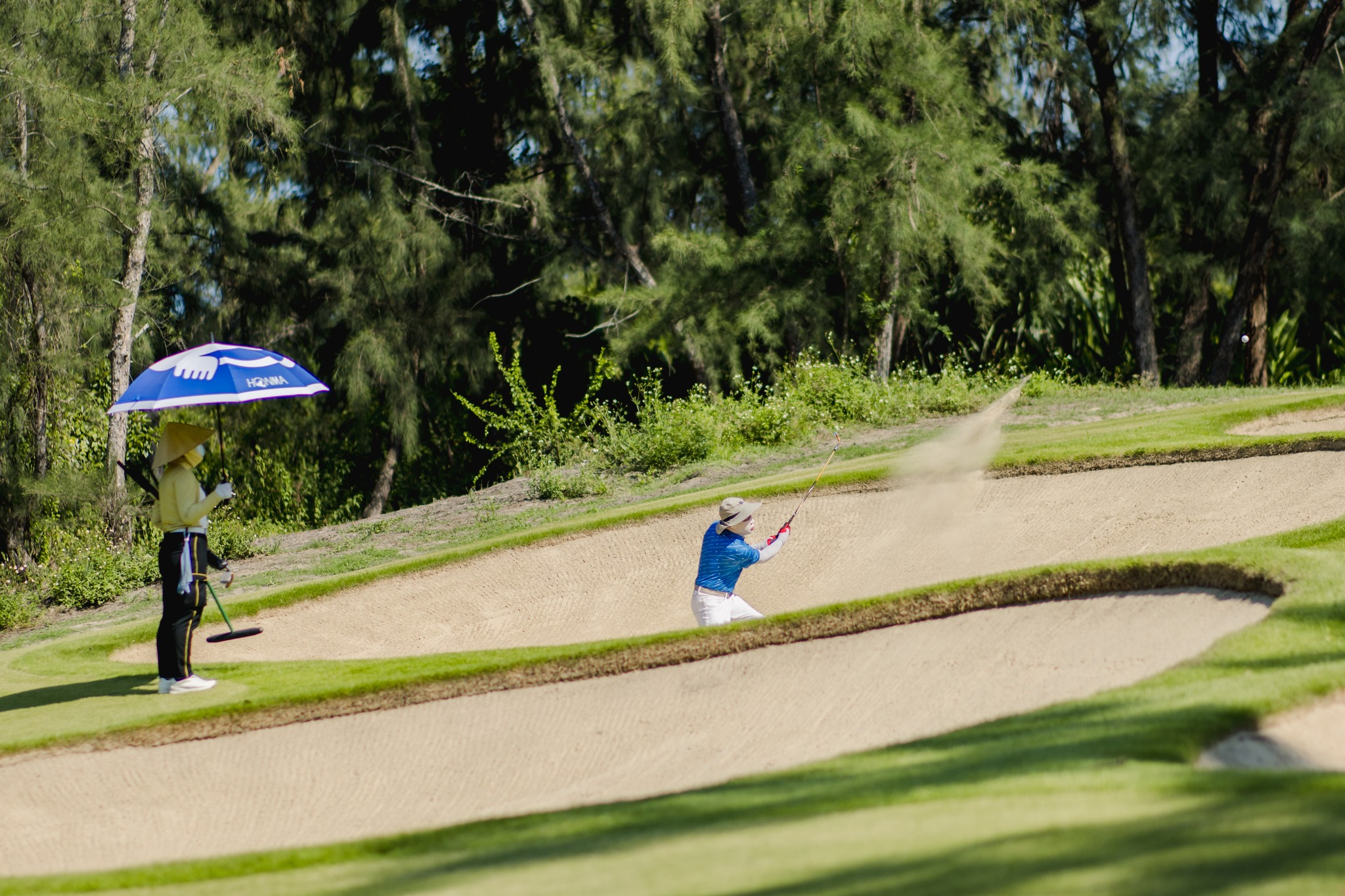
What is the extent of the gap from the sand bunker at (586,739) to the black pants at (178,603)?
1163mm

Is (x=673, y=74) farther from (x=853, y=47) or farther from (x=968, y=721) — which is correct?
(x=968, y=721)

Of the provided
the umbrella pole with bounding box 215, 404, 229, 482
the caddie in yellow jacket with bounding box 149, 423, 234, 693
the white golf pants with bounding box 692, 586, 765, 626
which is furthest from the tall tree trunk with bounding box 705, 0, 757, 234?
the caddie in yellow jacket with bounding box 149, 423, 234, 693

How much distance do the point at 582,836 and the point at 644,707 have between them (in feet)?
8.83

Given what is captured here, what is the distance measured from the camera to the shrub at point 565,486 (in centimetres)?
1619

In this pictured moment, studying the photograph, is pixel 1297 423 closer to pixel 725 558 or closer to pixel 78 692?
pixel 725 558

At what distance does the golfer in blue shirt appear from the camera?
9453mm

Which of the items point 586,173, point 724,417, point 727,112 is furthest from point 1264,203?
point 586,173

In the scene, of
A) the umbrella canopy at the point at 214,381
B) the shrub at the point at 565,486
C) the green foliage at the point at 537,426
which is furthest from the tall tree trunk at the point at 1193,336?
the umbrella canopy at the point at 214,381

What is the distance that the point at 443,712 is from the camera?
7.41 m

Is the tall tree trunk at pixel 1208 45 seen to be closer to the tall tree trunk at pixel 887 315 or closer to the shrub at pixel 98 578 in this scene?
the tall tree trunk at pixel 887 315

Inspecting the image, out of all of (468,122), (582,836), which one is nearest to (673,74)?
(468,122)

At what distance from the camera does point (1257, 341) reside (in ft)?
73.1

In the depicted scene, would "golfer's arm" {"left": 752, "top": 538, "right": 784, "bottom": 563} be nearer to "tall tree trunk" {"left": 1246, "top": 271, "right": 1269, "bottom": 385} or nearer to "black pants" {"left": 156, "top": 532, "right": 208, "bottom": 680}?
"black pants" {"left": 156, "top": 532, "right": 208, "bottom": 680}

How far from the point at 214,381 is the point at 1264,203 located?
18.2 m
